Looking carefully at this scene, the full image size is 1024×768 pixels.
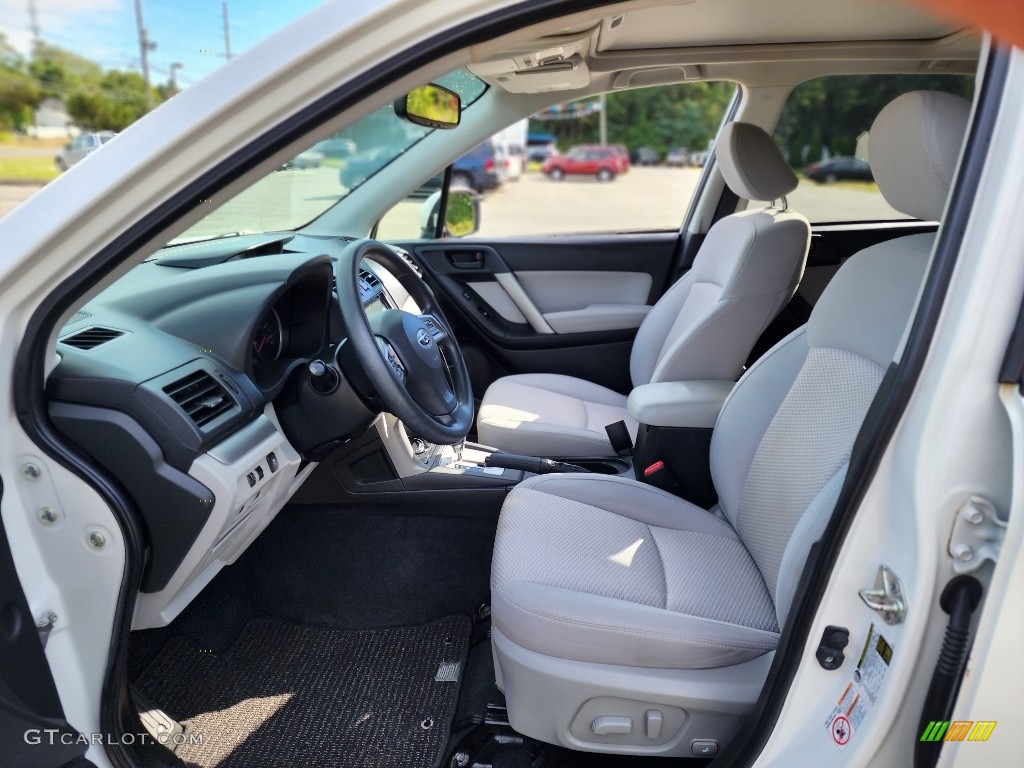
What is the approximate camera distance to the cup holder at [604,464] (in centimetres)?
243

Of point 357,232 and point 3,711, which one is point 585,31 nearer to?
point 357,232

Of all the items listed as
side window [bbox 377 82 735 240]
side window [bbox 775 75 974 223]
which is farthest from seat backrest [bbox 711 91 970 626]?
side window [bbox 377 82 735 240]

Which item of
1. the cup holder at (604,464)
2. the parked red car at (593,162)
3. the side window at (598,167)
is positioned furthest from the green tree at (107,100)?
the cup holder at (604,464)

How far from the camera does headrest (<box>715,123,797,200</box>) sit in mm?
2244

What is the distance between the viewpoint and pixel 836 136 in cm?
453

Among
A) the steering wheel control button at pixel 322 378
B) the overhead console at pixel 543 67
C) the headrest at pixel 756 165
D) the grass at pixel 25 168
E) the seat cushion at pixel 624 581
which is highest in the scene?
the overhead console at pixel 543 67

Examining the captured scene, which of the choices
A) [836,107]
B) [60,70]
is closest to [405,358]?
[836,107]

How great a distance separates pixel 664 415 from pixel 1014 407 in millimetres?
1211

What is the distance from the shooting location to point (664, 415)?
205cm

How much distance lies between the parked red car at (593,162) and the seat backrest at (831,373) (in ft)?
53.5

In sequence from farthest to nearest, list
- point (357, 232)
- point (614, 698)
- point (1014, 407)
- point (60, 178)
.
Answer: point (357, 232) → point (614, 698) → point (60, 178) → point (1014, 407)

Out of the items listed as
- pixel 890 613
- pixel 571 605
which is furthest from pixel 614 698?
pixel 890 613

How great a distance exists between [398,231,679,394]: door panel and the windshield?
48cm

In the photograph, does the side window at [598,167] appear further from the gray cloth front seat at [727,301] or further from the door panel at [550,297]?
the gray cloth front seat at [727,301]
